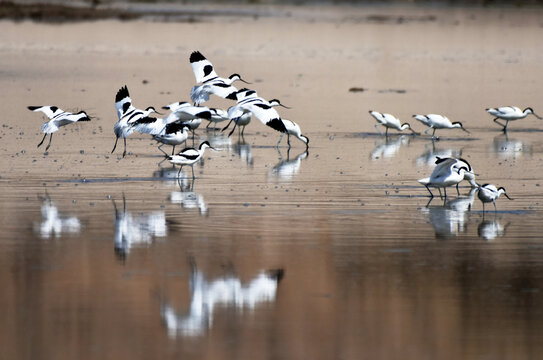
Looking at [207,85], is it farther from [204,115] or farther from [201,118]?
[204,115]

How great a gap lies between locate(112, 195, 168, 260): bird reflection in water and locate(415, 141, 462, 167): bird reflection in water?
541 centimetres

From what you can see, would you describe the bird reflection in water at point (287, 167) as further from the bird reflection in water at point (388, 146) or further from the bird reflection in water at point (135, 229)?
the bird reflection in water at point (135, 229)

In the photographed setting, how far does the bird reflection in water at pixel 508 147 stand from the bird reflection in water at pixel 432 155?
0.63 metres

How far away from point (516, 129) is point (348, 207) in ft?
30.2

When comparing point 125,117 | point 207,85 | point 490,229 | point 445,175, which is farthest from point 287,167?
point 490,229

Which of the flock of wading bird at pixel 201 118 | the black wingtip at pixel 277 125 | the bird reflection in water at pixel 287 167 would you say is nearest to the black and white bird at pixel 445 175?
the flock of wading bird at pixel 201 118

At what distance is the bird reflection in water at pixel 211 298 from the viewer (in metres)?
7.58

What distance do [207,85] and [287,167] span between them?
2598 mm

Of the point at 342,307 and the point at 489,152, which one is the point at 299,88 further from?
the point at 342,307

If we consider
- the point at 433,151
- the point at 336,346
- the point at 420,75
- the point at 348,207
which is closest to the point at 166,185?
the point at 348,207

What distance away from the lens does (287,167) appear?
15.2 m

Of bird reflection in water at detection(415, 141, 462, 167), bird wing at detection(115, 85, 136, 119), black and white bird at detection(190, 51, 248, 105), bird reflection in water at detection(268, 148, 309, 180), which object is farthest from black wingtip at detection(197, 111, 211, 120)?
bird reflection in water at detection(415, 141, 462, 167)

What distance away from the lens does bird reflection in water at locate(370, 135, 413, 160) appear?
16.5m

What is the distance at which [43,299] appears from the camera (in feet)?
26.6
